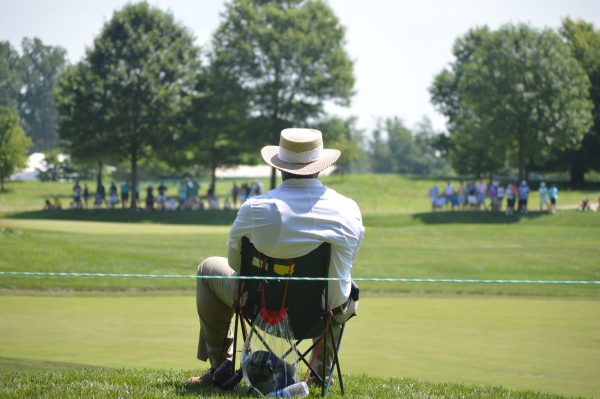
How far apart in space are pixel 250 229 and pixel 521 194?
40223 millimetres

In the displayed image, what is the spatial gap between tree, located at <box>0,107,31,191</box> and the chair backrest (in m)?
62.9

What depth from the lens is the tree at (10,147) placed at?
219ft

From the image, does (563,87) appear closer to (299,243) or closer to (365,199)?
(365,199)

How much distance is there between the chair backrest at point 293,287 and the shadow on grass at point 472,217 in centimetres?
3680

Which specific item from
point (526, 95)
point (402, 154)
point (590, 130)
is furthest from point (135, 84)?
point (402, 154)

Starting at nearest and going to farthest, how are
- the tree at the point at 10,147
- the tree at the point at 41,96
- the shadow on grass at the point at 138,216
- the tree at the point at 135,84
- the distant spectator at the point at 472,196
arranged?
1. the shadow on grass at the point at 138,216
2. the distant spectator at the point at 472,196
3. the tree at the point at 135,84
4. the tree at the point at 10,147
5. the tree at the point at 41,96

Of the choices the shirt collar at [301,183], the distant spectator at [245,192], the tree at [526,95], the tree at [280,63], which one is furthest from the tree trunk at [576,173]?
the shirt collar at [301,183]

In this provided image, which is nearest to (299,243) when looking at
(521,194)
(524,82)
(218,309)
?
(218,309)

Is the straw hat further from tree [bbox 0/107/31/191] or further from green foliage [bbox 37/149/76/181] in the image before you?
green foliage [bbox 37/149/76/181]

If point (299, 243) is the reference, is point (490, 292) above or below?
below

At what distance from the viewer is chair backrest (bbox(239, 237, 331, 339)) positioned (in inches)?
229

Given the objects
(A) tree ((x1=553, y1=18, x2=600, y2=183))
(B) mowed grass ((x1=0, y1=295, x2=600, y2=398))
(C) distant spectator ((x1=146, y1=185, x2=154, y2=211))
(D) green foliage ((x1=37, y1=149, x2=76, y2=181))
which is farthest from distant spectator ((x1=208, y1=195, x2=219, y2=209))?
(B) mowed grass ((x1=0, y1=295, x2=600, y2=398))

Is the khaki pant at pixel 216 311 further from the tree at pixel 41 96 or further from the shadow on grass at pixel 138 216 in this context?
the tree at pixel 41 96

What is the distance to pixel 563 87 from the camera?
5262 cm
